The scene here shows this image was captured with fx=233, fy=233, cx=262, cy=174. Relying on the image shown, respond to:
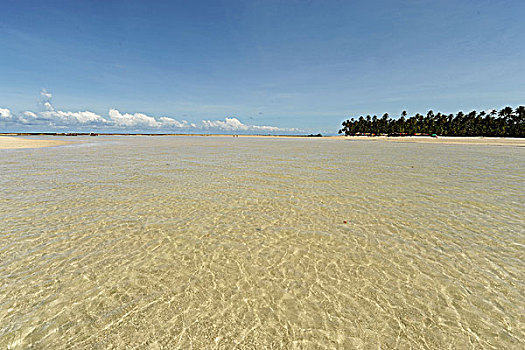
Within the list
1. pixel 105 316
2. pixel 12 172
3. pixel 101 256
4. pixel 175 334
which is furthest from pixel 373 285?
pixel 12 172

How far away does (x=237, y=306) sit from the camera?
174 inches

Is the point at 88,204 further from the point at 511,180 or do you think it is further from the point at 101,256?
the point at 511,180

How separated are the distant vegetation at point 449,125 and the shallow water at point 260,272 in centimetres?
14188

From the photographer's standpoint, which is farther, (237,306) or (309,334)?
(237,306)

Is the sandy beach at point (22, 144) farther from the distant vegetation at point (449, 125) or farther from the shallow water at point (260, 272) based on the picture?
the distant vegetation at point (449, 125)

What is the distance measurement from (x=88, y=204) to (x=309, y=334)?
33.3 ft

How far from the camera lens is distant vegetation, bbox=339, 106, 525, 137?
106m

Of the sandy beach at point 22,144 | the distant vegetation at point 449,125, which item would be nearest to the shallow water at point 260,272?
the sandy beach at point 22,144

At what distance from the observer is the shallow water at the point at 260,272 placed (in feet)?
12.7

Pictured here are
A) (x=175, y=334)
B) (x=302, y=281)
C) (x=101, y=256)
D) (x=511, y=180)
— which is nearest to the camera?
(x=175, y=334)

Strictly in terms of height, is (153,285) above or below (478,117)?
below

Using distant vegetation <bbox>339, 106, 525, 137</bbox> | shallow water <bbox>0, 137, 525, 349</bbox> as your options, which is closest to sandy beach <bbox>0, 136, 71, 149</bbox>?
shallow water <bbox>0, 137, 525, 349</bbox>

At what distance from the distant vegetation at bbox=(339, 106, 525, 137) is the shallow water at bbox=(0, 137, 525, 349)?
465 ft

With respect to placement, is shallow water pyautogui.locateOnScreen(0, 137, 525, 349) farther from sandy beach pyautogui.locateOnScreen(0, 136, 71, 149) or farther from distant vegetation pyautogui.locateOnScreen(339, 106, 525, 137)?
distant vegetation pyautogui.locateOnScreen(339, 106, 525, 137)
